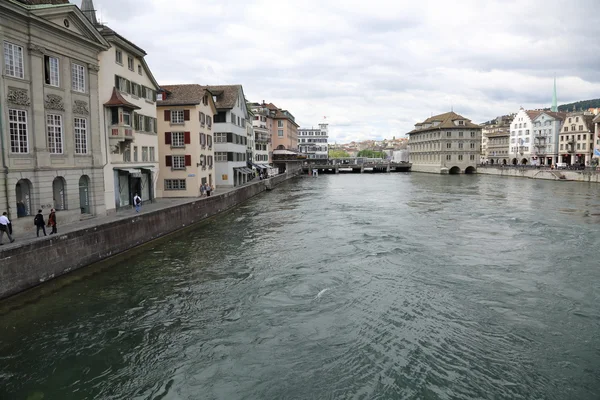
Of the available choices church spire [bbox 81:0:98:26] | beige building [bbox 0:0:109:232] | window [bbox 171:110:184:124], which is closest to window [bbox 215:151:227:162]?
Answer: window [bbox 171:110:184:124]

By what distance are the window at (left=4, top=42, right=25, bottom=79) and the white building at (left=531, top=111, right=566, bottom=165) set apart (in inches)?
4651

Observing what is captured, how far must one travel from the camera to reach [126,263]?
21.7 meters

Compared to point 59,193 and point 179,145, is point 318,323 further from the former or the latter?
point 179,145

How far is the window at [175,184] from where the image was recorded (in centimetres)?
4297

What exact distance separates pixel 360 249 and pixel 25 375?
16.4m

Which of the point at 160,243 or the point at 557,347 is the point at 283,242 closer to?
the point at 160,243

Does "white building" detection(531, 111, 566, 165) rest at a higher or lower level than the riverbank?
higher

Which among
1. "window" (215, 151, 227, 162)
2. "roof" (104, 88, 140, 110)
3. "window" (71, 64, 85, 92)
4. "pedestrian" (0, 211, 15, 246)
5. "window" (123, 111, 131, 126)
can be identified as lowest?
"pedestrian" (0, 211, 15, 246)

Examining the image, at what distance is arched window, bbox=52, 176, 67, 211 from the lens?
2423 cm

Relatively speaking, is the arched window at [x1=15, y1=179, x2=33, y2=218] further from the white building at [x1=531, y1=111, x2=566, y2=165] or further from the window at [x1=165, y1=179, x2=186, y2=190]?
the white building at [x1=531, y1=111, x2=566, y2=165]

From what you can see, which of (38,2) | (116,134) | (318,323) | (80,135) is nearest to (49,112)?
(80,135)

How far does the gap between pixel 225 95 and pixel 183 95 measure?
522 inches

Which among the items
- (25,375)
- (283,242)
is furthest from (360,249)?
(25,375)

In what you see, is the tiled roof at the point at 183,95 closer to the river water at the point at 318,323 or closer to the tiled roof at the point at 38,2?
the tiled roof at the point at 38,2
